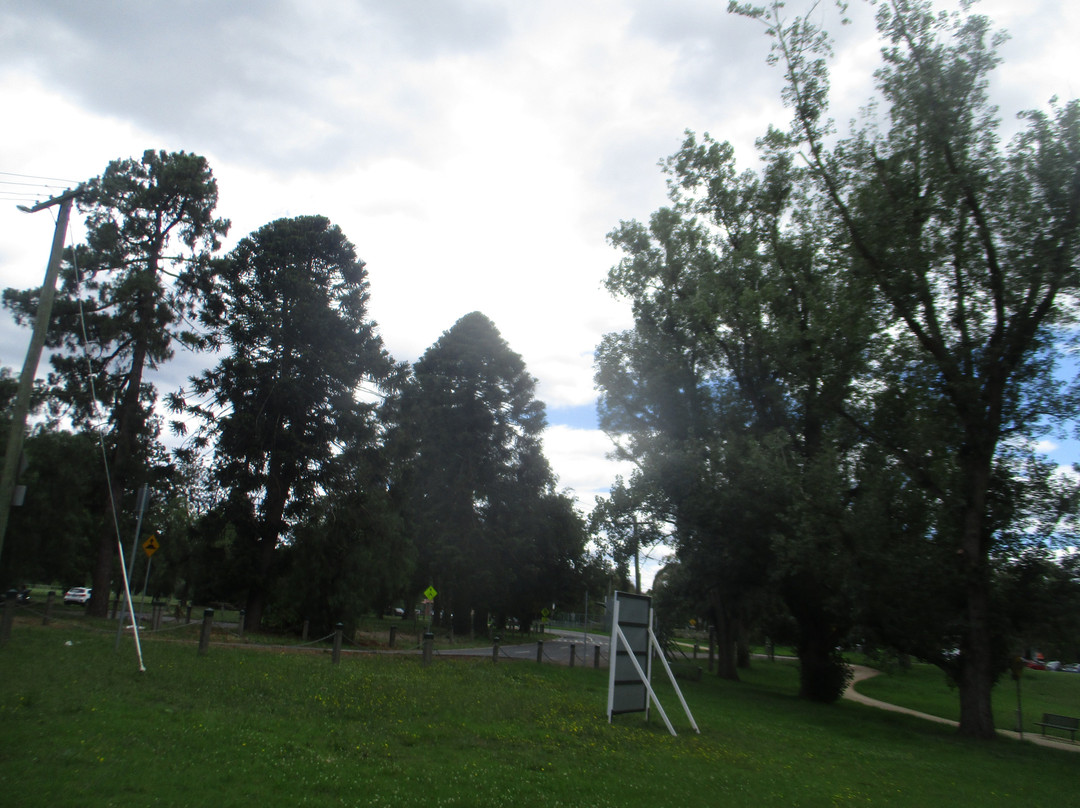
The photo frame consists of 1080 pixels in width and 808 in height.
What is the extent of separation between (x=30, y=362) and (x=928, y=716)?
31.2 metres

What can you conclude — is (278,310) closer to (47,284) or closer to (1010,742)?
(47,284)

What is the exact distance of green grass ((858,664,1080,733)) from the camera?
30.4 m

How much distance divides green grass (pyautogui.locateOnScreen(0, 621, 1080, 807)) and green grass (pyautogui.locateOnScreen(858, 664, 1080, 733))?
12907mm

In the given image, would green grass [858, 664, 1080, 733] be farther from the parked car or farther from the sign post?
the parked car

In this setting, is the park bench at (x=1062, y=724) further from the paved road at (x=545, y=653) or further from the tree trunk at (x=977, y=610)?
the paved road at (x=545, y=653)

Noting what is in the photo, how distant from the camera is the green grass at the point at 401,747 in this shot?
716 cm

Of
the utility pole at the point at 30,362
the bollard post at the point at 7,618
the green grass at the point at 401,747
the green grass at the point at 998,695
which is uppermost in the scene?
the utility pole at the point at 30,362

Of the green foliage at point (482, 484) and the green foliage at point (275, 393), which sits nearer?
the green foliage at point (275, 393)

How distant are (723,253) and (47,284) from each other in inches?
864

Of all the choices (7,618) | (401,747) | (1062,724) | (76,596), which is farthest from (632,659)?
(76,596)

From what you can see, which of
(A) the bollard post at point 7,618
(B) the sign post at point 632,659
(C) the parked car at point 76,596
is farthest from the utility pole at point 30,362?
(C) the parked car at point 76,596

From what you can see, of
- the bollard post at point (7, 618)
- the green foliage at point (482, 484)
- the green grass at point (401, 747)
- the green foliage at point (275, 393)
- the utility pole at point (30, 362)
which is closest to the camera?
the green grass at point (401, 747)

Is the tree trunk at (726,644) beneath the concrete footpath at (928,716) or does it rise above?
above

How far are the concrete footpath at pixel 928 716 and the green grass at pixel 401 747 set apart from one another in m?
3.74
